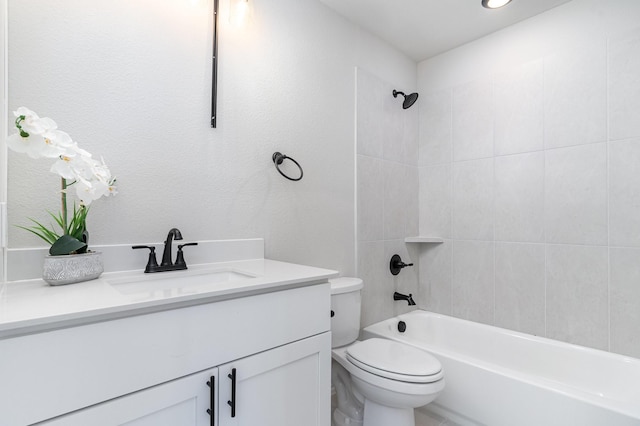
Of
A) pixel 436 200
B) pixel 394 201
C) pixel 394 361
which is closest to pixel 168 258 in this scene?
pixel 394 361

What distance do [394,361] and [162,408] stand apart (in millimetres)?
1045

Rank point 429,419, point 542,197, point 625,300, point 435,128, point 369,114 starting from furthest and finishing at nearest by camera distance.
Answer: point 435,128, point 369,114, point 542,197, point 429,419, point 625,300

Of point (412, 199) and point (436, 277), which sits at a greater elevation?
point (412, 199)

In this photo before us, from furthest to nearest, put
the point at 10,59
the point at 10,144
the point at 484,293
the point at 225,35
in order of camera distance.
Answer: the point at 484,293, the point at 225,35, the point at 10,59, the point at 10,144

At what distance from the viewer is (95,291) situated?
2.78 feet

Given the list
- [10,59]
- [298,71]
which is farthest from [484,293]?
[10,59]

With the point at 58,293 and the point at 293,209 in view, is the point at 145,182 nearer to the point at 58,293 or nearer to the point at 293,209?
the point at 58,293

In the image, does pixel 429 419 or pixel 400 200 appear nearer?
pixel 429 419

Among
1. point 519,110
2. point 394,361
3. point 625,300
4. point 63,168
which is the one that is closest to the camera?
point 63,168

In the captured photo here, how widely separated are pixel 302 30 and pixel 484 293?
6.76 ft

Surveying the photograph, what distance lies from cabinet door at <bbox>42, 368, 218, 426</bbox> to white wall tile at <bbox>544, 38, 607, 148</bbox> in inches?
87.1

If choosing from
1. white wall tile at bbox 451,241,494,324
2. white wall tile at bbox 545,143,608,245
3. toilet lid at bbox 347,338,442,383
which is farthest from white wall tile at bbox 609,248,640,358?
toilet lid at bbox 347,338,442,383

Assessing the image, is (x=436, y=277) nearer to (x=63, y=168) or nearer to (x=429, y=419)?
(x=429, y=419)

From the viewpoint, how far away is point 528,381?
1.46 m
